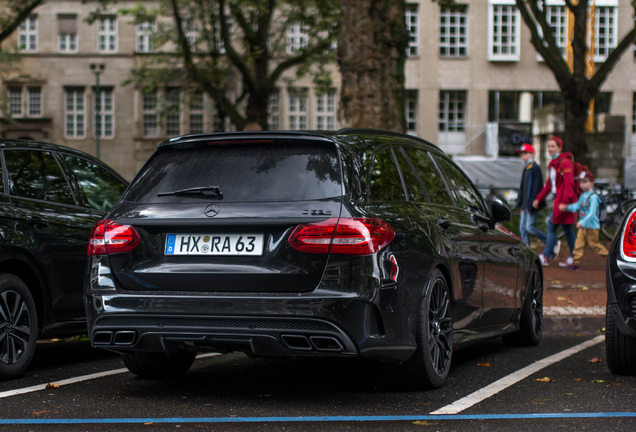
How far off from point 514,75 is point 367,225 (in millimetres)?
43647

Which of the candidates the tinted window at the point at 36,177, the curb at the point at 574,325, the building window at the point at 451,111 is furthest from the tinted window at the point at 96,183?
the building window at the point at 451,111

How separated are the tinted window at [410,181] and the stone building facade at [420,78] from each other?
40.4 m

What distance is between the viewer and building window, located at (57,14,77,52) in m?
46.4

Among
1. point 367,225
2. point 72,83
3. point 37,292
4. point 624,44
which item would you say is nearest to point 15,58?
point 72,83

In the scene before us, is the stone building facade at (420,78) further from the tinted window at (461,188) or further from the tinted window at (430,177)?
the tinted window at (430,177)

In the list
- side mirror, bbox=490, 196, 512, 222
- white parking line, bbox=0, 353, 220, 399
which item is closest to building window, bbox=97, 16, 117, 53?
side mirror, bbox=490, 196, 512, 222

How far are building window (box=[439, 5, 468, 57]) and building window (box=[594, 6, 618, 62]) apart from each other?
677 cm

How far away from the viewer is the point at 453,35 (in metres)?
46.4

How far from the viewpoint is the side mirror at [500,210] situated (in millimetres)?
6844

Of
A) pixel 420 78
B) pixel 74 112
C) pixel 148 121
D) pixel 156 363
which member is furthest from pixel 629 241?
pixel 74 112

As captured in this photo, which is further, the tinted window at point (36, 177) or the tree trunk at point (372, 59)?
the tree trunk at point (372, 59)

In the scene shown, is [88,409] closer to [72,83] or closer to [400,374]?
[400,374]

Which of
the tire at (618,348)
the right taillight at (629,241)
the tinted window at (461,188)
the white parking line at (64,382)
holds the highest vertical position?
the tinted window at (461,188)

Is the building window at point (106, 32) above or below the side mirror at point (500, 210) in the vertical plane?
above
